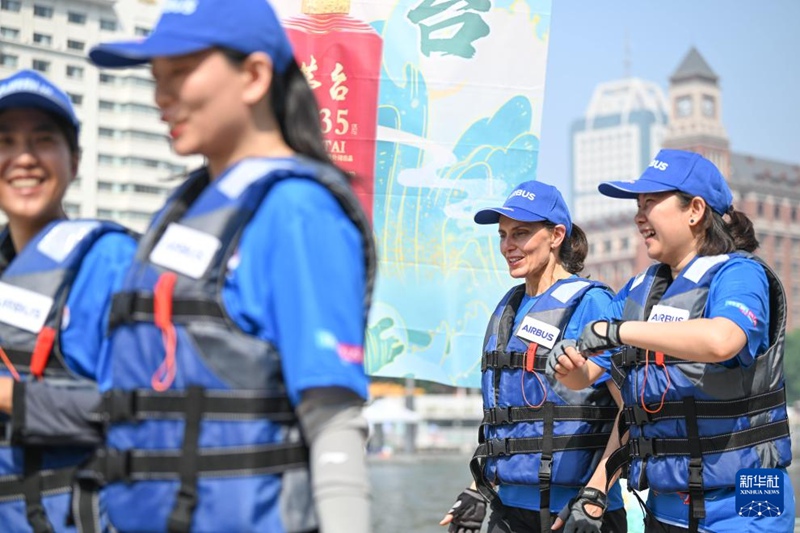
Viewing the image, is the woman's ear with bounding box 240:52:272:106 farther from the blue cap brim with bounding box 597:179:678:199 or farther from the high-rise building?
the high-rise building

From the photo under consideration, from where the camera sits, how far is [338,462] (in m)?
2.51

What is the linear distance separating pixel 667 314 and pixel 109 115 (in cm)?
9682

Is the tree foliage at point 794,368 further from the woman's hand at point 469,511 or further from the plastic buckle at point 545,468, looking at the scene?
the plastic buckle at point 545,468

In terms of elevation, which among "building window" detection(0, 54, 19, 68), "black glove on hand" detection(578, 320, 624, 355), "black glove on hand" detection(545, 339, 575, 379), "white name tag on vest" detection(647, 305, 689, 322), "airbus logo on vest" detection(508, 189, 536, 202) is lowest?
"black glove on hand" detection(545, 339, 575, 379)

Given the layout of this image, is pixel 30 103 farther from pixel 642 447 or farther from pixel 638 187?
pixel 642 447

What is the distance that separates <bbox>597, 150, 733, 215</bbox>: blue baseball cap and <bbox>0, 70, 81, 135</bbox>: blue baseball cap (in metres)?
2.67

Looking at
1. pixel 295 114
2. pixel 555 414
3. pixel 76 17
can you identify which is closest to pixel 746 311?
pixel 555 414

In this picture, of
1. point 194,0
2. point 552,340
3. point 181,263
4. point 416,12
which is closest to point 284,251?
point 181,263

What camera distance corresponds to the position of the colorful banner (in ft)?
23.2

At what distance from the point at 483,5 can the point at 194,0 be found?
4.50 meters

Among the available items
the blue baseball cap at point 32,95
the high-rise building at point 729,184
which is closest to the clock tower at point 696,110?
the high-rise building at point 729,184

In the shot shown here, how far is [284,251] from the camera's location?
2.59 m

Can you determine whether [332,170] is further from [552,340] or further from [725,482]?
[552,340]

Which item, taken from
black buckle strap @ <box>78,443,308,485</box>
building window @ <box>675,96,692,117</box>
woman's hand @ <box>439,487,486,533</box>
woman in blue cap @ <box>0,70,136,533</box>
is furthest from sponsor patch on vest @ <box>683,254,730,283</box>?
building window @ <box>675,96,692,117</box>
